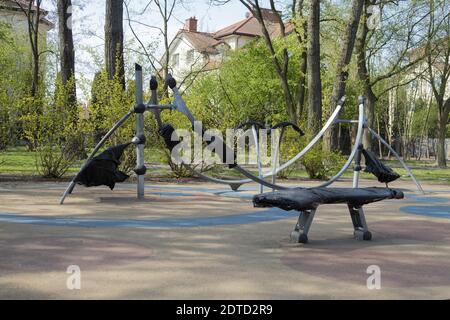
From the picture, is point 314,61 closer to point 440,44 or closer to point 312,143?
point 312,143

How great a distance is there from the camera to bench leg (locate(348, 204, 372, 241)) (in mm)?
6569

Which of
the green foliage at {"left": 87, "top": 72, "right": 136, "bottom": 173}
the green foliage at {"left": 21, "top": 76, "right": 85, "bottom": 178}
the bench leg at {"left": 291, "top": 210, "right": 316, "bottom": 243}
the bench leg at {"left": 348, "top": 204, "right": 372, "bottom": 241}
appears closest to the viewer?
the bench leg at {"left": 291, "top": 210, "right": 316, "bottom": 243}

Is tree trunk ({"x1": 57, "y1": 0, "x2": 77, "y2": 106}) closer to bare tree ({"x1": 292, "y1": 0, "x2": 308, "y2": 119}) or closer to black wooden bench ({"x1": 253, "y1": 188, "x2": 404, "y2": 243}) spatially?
bare tree ({"x1": 292, "y1": 0, "x2": 308, "y2": 119})

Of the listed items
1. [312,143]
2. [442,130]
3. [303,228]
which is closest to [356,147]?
[312,143]

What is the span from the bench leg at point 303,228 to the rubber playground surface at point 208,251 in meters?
0.11

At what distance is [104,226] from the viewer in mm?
7215

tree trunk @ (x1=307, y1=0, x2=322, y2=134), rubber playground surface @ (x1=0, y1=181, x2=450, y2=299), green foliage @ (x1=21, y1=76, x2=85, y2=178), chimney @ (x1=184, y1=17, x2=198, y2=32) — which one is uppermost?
chimney @ (x1=184, y1=17, x2=198, y2=32)

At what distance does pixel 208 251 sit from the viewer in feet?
18.9

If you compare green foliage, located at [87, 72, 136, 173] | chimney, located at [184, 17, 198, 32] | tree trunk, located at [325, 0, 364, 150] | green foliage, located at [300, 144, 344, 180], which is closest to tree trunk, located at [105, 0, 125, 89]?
green foliage, located at [87, 72, 136, 173]

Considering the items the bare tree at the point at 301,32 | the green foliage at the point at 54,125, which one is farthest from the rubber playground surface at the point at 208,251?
the bare tree at the point at 301,32

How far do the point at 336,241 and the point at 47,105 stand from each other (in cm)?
894

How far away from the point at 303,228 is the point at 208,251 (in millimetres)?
1204

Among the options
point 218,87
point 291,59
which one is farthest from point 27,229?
point 291,59

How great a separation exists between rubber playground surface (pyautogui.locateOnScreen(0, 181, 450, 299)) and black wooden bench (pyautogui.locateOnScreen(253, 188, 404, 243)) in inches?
8.1
